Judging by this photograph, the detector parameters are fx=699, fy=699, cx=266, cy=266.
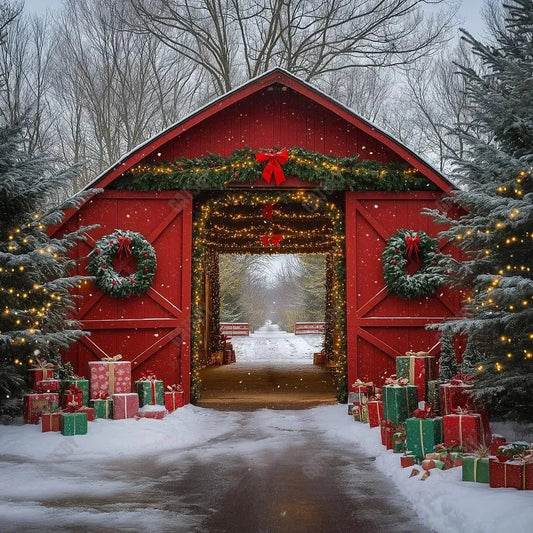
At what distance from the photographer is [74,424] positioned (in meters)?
9.30

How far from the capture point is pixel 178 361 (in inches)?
496

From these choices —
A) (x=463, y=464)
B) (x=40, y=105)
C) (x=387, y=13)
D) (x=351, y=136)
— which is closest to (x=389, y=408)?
(x=463, y=464)

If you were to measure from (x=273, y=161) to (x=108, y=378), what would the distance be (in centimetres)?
468

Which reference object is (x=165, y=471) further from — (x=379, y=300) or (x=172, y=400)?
(x=379, y=300)

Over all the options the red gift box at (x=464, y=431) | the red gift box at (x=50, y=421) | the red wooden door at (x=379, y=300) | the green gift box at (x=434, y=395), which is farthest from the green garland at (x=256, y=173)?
the red gift box at (x=464, y=431)

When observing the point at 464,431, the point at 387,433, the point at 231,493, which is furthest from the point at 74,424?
the point at 464,431

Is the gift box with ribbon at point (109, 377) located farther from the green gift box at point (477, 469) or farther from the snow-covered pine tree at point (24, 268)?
the green gift box at point (477, 469)

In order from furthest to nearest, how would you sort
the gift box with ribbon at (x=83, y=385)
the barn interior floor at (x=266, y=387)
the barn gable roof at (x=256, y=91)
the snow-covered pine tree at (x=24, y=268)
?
the barn interior floor at (x=266, y=387) < the barn gable roof at (x=256, y=91) < the gift box with ribbon at (x=83, y=385) < the snow-covered pine tree at (x=24, y=268)

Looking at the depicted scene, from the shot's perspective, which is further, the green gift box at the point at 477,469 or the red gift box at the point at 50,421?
the red gift box at the point at 50,421

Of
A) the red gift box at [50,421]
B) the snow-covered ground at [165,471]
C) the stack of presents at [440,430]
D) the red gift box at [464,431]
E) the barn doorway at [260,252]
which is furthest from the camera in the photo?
the barn doorway at [260,252]

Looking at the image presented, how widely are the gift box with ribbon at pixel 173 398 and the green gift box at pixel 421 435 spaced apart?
5073 millimetres

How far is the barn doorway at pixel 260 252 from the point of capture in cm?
1300

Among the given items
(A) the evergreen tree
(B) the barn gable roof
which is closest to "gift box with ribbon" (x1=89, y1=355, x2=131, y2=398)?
(B) the barn gable roof

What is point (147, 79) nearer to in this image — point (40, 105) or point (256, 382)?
point (40, 105)
